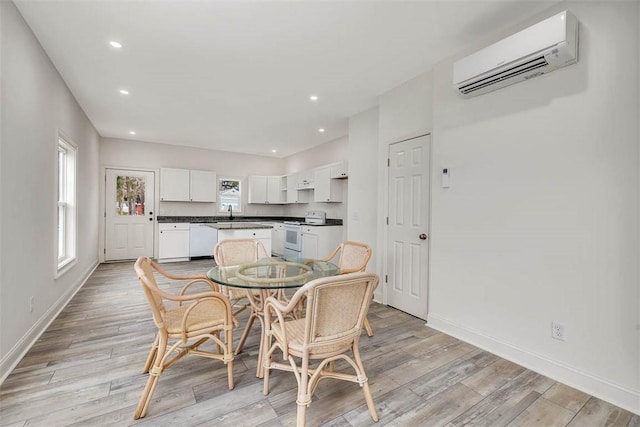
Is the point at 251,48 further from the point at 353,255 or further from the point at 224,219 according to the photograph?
the point at 224,219

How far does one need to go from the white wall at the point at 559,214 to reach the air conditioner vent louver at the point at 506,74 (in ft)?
0.41

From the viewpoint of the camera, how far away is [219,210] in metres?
7.29

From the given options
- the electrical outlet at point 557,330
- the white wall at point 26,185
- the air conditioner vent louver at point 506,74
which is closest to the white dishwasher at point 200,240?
the white wall at point 26,185

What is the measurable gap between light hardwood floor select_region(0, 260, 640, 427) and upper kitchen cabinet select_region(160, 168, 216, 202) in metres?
4.26

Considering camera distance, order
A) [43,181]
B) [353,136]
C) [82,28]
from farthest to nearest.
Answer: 1. [353,136]
2. [43,181]
3. [82,28]

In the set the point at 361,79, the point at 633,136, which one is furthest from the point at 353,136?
the point at 633,136

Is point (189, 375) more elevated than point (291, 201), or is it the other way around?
point (291, 201)

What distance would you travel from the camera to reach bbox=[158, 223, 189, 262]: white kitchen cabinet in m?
6.06

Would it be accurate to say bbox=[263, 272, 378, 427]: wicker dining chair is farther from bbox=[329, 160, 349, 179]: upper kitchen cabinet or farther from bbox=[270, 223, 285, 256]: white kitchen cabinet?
bbox=[270, 223, 285, 256]: white kitchen cabinet

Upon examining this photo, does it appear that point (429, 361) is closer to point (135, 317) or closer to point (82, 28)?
point (135, 317)

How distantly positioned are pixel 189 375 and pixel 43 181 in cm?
228

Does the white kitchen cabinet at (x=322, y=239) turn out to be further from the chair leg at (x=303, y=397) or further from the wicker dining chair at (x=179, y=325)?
the chair leg at (x=303, y=397)

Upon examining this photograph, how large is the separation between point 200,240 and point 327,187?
3151mm

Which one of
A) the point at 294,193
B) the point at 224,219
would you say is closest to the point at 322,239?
the point at 294,193
